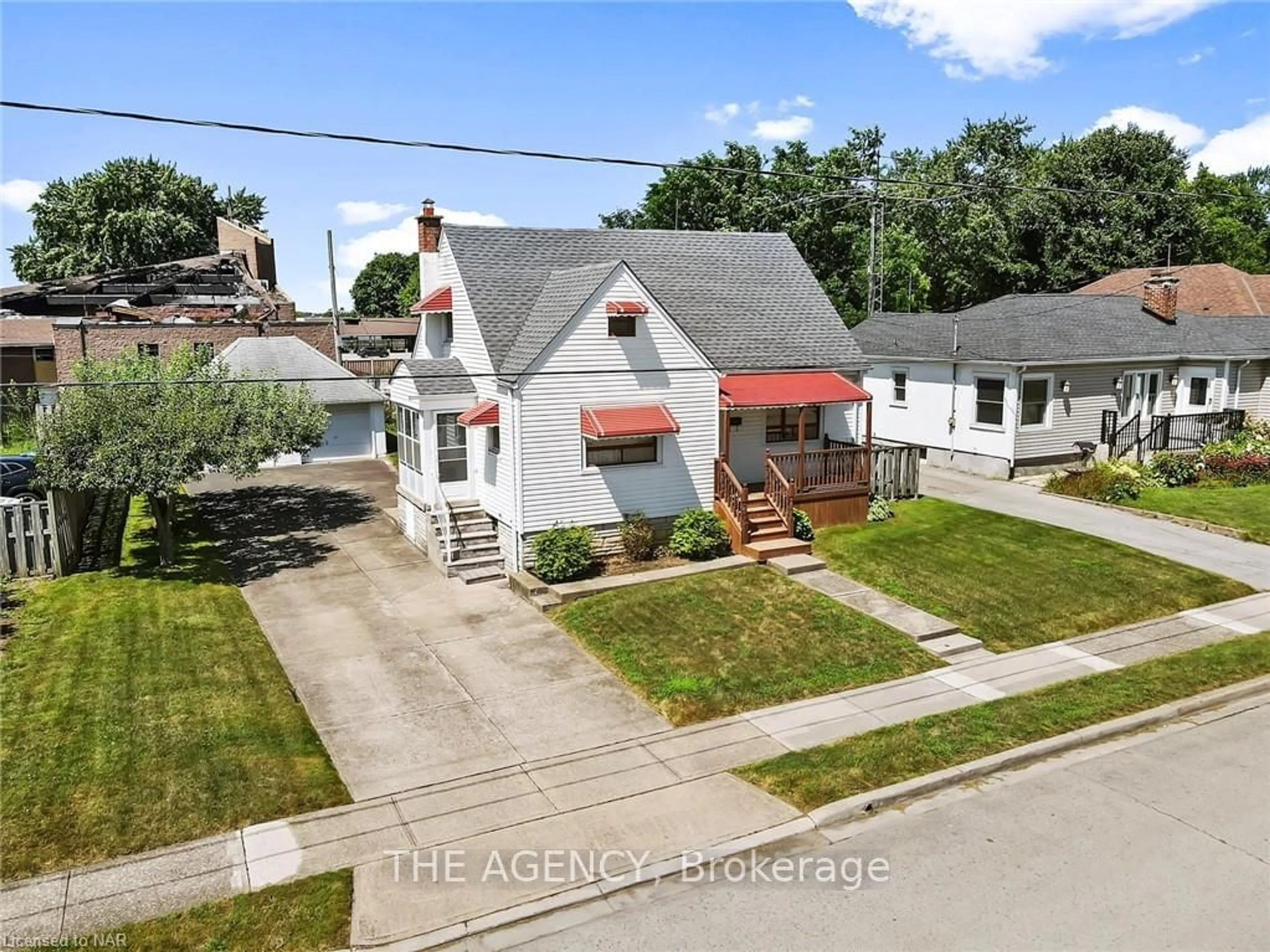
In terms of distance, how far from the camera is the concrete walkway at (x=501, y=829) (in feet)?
27.3

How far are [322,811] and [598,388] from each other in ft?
35.0

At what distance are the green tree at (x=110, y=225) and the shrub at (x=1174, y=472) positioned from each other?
257 ft

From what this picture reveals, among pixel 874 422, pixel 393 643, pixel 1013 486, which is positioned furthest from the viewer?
pixel 874 422

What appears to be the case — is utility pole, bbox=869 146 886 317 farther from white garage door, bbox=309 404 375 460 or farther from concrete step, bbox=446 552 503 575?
concrete step, bbox=446 552 503 575

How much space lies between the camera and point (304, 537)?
22438mm

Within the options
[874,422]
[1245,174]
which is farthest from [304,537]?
[1245,174]

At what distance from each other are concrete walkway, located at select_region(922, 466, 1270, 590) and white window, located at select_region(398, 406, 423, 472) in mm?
14125

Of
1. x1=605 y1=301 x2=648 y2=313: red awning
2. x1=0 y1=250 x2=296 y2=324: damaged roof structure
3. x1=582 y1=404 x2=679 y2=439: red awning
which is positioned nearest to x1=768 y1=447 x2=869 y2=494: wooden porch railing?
x1=582 y1=404 x2=679 y2=439: red awning

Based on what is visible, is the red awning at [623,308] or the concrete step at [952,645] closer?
the concrete step at [952,645]

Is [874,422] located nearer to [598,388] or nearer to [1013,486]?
[1013,486]

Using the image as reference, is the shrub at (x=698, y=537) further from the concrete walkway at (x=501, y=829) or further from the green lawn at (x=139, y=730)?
the green lawn at (x=139, y=730)

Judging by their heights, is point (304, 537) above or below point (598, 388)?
below

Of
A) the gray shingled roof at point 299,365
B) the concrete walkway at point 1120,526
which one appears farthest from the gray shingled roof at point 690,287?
the gray shingled roof at point 299,365

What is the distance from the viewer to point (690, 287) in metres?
23.6
